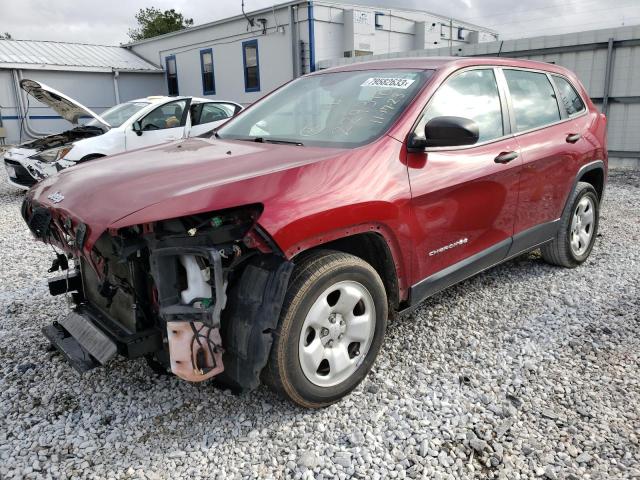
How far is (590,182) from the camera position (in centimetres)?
502

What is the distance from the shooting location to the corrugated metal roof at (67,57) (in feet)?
69.8

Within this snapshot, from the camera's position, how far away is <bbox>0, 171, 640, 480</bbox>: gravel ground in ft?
7.98

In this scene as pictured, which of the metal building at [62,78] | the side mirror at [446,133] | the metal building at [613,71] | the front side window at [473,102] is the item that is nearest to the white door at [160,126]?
the metal building at [613,71]

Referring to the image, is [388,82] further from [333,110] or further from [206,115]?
[206,115]

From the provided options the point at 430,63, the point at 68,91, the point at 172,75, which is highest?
the point at 172,75

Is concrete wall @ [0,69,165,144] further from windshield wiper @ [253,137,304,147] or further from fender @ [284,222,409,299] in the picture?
fender @ [284,222,409,299]

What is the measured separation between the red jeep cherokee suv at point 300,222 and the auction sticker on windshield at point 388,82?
2cm

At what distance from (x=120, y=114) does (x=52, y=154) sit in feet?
5.34

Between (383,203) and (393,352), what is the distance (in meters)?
1.11

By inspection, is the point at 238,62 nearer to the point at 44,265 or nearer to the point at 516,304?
the point at 44,265

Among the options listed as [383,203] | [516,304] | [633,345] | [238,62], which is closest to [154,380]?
[383,203]

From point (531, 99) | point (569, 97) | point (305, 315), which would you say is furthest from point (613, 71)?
point (305, 315)

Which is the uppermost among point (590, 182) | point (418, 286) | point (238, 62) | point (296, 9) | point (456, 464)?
point (296, 9)

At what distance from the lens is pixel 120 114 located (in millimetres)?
9516
